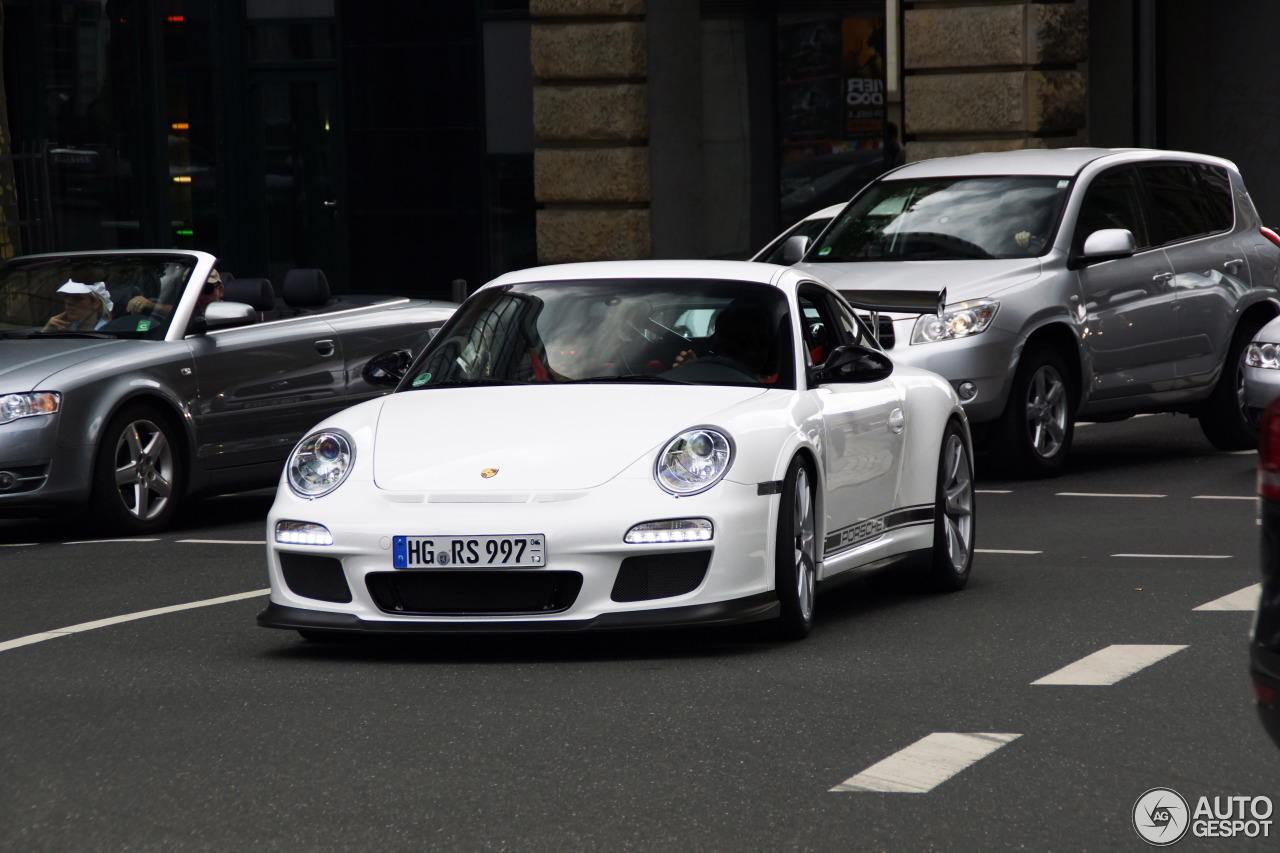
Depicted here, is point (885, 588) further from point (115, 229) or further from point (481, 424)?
point (115, 229)

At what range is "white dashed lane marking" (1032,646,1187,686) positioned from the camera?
22.0 feet

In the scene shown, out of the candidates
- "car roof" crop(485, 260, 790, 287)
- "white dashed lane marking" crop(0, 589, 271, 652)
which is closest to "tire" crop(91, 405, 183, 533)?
"white dashed lane marking" crop(0, 589, 271, 652)

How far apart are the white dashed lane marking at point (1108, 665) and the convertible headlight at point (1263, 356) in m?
5.65

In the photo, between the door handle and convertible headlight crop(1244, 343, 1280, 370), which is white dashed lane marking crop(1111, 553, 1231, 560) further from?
convertible headlight crop(1244, 343, 1280, 370)

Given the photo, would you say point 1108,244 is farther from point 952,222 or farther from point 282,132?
point 282,132

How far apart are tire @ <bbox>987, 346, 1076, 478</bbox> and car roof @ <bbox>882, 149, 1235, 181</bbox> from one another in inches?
54.0

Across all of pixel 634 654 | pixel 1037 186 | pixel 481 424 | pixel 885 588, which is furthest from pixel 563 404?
pixel 1037 186

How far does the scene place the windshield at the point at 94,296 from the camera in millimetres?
11906

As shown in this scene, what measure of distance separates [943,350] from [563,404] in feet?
17.1

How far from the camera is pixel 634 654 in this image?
7.26 metres

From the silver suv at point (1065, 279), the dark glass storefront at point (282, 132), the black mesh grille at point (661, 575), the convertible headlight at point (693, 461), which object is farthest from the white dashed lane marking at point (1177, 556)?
the dark glass storefront at point (282, 132)

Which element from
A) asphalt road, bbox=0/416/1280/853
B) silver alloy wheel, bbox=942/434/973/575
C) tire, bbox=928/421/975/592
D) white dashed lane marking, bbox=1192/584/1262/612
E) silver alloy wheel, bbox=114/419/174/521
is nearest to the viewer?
asphalt road, bbox=0/416/1280/853

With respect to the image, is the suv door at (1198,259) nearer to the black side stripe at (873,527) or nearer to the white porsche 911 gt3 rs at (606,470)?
the black side stripe at (873,527)

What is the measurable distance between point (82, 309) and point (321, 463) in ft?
16.6
